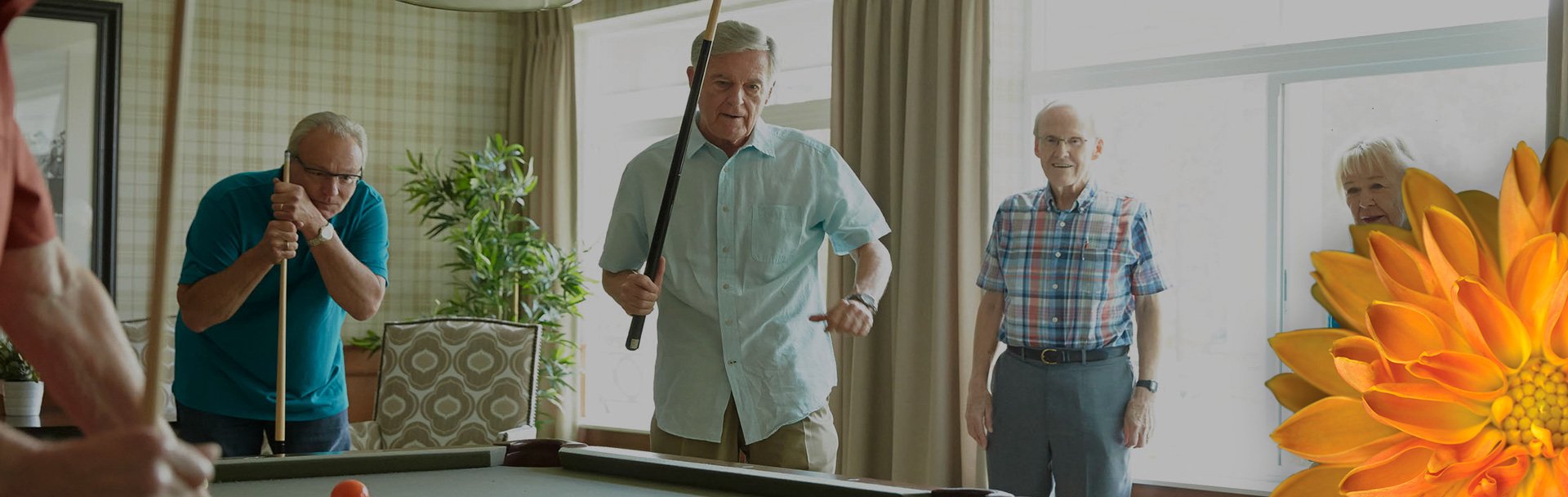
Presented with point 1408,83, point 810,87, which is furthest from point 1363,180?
point 810,87

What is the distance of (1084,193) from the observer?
3029 mm

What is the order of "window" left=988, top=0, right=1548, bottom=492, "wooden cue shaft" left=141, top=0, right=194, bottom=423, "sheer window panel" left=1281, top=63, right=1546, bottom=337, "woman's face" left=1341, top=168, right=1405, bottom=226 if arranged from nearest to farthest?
"wooden cue shaft" left=141, top=0, right=194, bottom=423 < "woman's face" left=1341, top=168, right=1405, bottom=226 < "sheer window panel" left=1281, top=63, right=1546, bottom=337 < "window" left=988, top=0, right=1548, bottom=492

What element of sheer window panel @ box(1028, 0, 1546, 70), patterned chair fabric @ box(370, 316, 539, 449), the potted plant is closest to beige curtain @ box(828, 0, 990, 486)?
sheer window panel @ box(1028, 0, 1546, 70)

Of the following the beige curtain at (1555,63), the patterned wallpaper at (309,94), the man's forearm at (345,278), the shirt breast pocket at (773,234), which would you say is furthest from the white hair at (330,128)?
the patterned wallpaper at (309,94)

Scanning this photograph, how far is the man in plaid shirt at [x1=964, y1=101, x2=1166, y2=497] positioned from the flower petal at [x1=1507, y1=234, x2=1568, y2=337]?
2.69 m

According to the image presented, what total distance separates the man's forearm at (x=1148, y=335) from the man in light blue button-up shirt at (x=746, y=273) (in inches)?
31.6

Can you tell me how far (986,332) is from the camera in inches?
127

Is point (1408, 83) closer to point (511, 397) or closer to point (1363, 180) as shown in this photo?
point (1363, 180)

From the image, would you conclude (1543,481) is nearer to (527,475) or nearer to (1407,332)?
(1407,332)

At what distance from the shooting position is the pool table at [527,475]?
70.2 inches

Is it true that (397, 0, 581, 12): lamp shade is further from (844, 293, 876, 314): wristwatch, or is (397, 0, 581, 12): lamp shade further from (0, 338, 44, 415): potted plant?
(0, 338, 44, 415): potted plant

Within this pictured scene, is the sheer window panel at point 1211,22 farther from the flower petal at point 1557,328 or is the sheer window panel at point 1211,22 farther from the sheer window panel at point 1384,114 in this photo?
the flower petal at point 1557,328

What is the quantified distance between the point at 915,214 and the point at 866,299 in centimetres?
189

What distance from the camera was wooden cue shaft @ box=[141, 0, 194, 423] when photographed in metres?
0.56
